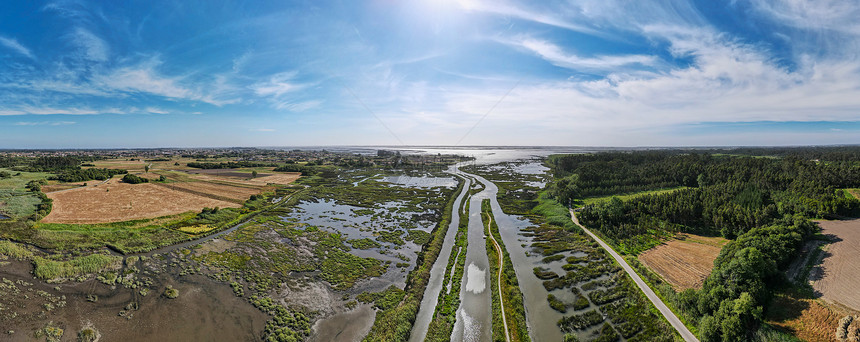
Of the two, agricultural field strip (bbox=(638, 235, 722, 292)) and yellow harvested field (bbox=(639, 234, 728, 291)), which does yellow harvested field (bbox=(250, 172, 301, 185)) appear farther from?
yellow harvested field (bbox=(639, 234, 728, 291))

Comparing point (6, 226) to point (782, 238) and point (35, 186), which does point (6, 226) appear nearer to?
point (35, 186)

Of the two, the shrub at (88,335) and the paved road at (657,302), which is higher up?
the shrub at (88,335)

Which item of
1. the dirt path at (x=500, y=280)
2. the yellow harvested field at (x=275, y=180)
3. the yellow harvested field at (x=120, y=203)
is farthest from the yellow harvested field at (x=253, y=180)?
the dirt path at (x=500, y=280)

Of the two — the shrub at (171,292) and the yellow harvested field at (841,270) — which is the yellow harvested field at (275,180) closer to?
the shrub at (171,292)

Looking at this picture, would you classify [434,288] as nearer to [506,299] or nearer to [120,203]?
[506,299]

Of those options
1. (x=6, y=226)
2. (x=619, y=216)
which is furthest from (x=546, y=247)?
(x=6, y=226)

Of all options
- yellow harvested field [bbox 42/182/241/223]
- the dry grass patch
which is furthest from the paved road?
yellow harvested field [bbox 42/182/241/223]
